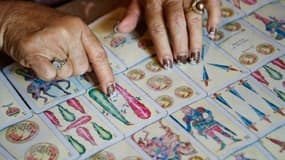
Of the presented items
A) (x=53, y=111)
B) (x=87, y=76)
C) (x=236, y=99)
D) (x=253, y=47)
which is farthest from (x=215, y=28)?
(x=53, y=111)

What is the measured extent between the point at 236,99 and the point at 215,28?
204mm

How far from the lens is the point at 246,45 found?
112 centimetres

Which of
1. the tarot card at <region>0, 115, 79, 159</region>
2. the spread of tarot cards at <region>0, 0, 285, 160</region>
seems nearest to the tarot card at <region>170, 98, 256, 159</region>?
the spread of tarot cards at <region>0, 0, 285, 160</region>

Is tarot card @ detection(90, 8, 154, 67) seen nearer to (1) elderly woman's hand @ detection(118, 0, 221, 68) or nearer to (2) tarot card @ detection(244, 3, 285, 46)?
(1) elderly woman's hand @ detection(118, 0, 221, 68)

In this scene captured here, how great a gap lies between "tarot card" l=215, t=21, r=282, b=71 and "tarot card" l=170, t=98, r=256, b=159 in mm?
165

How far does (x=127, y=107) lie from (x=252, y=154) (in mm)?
268

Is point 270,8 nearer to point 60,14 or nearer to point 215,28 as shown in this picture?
point 215,28

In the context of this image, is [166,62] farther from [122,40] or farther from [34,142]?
[34,142]

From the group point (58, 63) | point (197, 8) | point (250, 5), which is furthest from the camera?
point (250, 5)

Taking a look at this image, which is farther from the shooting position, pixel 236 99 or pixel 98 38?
pixel 98 38

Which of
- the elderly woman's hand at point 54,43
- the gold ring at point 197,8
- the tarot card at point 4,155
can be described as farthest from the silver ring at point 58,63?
the gold ring at point 197,8

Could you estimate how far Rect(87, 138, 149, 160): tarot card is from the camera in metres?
0.88

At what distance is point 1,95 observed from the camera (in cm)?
101

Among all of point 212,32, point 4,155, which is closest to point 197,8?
point 212,32
